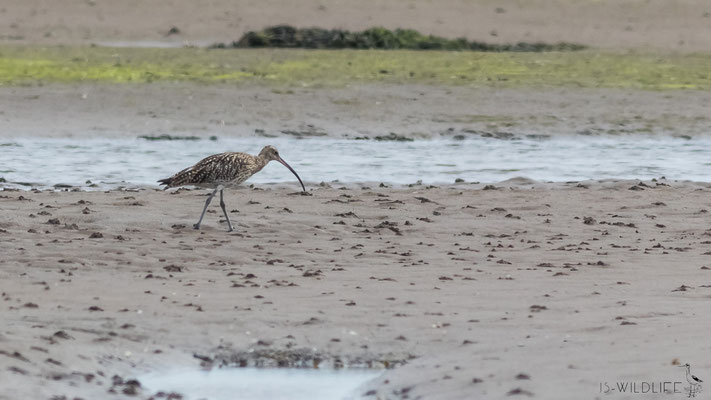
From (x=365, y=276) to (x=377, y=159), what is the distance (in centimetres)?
702

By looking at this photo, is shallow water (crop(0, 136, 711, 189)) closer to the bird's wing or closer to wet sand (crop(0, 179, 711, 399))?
wet sand (crop(0, 179, 711, 399))

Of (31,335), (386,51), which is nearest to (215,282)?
(31,335)

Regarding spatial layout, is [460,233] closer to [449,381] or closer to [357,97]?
[449,381]

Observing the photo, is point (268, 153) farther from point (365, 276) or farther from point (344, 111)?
point (344, 111)

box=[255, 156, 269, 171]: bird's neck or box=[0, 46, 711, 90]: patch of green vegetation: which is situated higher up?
box=[0, 46, 711, 90]: patch of green vegetation

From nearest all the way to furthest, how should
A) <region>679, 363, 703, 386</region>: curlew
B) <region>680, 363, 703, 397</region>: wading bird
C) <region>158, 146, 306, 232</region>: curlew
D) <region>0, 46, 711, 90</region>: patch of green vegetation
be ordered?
<region>680, 363, 703, 397</region>: wading bird, <region>679, 363, 703, 386</region>: curlew, <region>158, 146, 306, 232</region>: curlew, <region>0, 46, 711, 90</region>: patch of green vegetation

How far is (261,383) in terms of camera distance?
6961 mm

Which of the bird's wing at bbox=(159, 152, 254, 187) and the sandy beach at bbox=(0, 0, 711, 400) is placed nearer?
the sandy beach at bbox=(0, 0, 711, 400)

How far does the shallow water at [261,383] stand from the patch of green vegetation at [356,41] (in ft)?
72.5

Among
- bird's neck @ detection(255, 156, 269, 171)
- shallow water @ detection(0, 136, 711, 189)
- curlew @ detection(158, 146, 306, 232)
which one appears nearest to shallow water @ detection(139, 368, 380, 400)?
curlew @ detection(158, 146, 306, 232)

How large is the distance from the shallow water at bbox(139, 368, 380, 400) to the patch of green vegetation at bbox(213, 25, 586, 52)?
22.1m

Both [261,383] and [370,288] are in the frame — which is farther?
[370,288]

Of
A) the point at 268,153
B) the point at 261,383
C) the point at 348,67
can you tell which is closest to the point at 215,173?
the point at 268,153

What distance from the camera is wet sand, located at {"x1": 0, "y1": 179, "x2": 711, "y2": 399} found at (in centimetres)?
681
